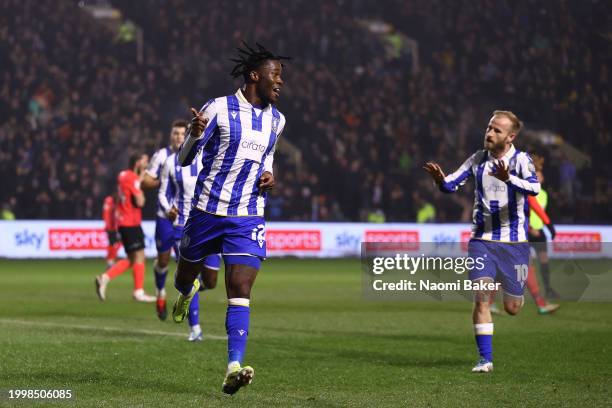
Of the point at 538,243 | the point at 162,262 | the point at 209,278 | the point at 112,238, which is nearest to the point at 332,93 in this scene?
the point at 112,238

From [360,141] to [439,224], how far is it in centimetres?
510

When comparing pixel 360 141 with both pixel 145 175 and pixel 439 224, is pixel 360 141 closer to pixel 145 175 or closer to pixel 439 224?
pixel 439 224

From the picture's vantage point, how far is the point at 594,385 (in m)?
7.98

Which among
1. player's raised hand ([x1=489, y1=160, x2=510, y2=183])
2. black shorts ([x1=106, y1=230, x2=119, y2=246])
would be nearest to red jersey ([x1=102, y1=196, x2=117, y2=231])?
black shorts ([x1=106, y1=230, x2=119, y2=246])

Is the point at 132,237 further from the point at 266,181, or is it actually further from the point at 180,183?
the point at 266,181

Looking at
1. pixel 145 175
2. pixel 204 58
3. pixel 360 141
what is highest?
pixel 204 58

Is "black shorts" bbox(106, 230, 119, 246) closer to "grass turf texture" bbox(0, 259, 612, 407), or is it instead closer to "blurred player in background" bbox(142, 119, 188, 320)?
"grass turf texture" bbox(0, 259, 612, 407)

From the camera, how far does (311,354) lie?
32.7ft

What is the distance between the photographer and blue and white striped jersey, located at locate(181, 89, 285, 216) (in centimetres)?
741

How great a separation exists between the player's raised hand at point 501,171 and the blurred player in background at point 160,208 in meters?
4.36

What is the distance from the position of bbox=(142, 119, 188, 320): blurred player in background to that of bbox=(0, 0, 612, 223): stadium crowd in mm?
15634

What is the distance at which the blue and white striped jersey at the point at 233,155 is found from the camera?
741 cm

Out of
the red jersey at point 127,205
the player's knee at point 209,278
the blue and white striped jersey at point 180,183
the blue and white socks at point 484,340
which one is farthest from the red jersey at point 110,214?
the blue and white socks at point 484,340

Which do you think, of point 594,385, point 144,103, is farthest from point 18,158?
point 594,385
